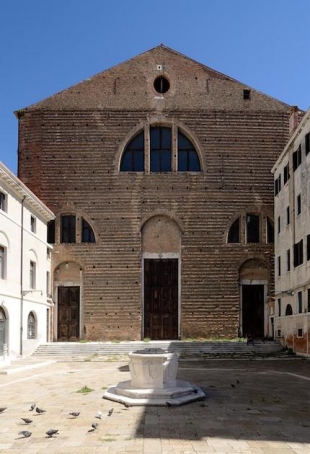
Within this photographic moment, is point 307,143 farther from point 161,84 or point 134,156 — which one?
point 161,84

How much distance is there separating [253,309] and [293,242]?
6434mm

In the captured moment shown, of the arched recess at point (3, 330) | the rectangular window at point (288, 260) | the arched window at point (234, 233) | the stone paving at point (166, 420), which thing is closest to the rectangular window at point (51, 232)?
the arched recess at point (3, 330)

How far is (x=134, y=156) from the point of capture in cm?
3478

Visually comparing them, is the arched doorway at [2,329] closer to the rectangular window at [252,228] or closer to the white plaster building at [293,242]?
the white plaster building at [293,242]

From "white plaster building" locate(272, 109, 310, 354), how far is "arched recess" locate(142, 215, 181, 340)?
5.61 meters

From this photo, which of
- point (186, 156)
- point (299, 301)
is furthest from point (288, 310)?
point (186, 156)

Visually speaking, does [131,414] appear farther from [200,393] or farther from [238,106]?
[238,106]

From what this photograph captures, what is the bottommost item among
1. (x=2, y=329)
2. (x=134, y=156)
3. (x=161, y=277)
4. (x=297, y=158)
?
(x=2, y=329)

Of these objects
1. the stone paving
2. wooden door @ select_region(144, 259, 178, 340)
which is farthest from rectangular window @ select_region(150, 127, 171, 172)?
the stone paving

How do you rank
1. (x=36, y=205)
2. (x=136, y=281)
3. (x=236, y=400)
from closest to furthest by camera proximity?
1. (x=236, y=400)
2. (x=36, y=205)
3. (x=136, y=281)

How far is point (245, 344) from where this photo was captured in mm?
30469

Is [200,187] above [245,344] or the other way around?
above

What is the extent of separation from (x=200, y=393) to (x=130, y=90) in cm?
2484

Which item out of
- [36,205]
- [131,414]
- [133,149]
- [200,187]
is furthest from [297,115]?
[131,414]
